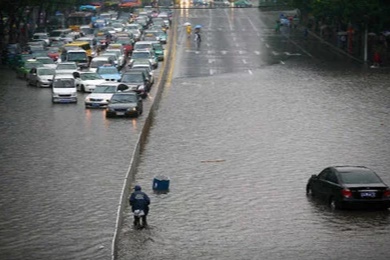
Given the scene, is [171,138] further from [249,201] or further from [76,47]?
[76,47]

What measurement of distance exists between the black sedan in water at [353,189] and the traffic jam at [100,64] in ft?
63.4

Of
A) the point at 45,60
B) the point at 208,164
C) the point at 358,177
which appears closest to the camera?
the point at 358,177

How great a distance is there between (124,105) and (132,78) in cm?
949

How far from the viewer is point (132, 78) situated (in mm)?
57000

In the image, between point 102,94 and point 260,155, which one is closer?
point 260,155

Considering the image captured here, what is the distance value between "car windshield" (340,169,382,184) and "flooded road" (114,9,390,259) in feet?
2.81

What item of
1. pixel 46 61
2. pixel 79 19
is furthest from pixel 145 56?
pixel 79 19

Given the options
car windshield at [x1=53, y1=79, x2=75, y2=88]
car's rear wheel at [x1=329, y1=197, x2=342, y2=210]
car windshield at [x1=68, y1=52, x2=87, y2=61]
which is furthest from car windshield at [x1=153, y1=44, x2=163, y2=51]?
car's rear wheel at [x1=329, y1=197, x2=342, y2=210]

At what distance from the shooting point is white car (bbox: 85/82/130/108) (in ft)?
168

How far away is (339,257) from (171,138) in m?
19.9

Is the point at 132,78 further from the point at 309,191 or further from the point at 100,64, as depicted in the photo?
the point at 309,191

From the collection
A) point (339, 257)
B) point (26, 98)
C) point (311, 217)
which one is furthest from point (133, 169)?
point (26, 98)

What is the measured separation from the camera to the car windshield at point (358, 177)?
93.5 ft

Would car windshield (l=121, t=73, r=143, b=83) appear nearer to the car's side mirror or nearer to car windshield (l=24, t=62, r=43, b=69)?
the car's side mirror
